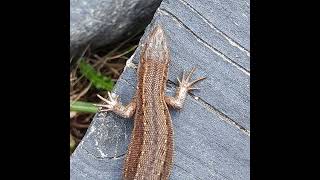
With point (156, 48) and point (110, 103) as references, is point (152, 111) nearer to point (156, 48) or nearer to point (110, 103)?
point (110, 103)

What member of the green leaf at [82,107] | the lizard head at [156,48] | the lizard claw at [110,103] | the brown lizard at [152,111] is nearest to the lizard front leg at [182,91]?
the brown lizard at [152,111]

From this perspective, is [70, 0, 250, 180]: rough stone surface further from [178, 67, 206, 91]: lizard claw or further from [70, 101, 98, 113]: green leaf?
[70, 101, 98, 113]: green leaf

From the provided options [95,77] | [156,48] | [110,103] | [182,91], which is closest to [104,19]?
[95,77]

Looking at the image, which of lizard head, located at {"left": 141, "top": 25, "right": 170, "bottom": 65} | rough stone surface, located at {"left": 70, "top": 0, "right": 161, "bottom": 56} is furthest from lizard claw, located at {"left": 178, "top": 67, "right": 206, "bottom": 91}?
rough stone surface, located at {"left": 70, "top": 0, "right": 161, "bottom": 56}

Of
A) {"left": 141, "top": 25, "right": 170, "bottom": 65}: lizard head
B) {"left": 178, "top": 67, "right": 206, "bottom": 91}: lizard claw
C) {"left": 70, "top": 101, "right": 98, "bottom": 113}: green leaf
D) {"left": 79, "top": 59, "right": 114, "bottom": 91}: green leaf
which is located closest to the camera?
{"left": 178, "top": 67, "right": 206, "bottom": 91}: lizard claw

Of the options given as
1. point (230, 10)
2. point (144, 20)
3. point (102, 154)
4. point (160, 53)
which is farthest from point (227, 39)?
point (144, 20)
